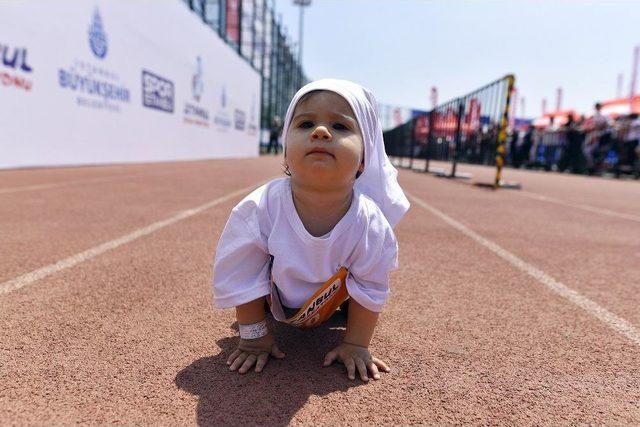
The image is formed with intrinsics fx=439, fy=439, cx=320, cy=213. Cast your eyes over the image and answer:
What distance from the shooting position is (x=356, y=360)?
163 centimetres

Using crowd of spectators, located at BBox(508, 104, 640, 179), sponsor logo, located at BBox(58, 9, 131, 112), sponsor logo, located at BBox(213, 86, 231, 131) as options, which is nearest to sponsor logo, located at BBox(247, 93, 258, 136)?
sponsor logo, located at BBox(213, 86, 231, 131)

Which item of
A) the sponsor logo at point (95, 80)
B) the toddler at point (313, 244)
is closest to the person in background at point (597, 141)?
the sponsor logo at point (95, 80)

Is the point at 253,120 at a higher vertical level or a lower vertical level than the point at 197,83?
lower

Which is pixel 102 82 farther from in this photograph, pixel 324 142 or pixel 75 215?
pixel 324 142

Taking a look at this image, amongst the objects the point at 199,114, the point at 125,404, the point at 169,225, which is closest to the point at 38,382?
the point at 125,404

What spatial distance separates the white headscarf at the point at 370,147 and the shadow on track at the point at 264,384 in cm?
66

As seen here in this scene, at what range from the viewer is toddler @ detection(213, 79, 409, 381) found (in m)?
1.56

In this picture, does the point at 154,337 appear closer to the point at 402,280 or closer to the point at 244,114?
the point at 402,280

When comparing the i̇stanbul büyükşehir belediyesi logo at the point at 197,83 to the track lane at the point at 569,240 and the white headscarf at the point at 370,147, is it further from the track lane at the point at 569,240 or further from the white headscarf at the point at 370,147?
the white headscarf at the point at 370,147

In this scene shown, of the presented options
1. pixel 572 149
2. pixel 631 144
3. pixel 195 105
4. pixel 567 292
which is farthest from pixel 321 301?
pixel 572 149

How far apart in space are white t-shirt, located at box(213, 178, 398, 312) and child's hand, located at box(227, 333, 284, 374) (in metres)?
0.18

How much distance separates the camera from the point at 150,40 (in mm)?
13906

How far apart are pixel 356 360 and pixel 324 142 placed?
2.66 ft

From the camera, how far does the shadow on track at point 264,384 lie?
52.5 inches
